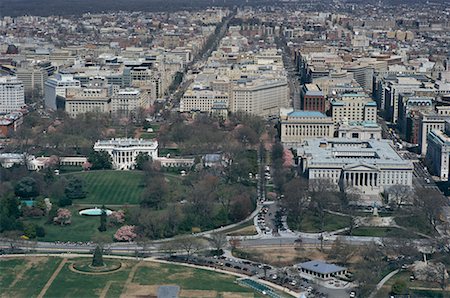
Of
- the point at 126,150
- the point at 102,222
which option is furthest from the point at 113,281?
the point at 126,150

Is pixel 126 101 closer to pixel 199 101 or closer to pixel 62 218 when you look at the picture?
pixel 199 101

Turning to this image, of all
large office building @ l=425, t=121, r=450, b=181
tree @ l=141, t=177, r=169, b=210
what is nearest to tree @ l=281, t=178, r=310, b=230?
tree @ l=141, t=177, r=169, b=210

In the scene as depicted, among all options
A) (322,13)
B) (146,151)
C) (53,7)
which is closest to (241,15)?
(322,13)

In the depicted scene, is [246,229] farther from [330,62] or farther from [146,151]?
[330,62]

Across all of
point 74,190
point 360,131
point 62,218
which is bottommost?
point 62,218

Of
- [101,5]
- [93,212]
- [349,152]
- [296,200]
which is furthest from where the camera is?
[101,5]

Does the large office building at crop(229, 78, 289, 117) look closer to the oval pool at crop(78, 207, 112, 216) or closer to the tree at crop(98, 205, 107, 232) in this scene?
the oval pool at crop(78, 207, 112, 216)
